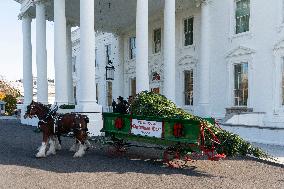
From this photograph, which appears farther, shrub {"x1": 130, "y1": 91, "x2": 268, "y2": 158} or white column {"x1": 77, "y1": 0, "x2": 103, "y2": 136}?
white column {"x1": 77, "y1": 0, "x2": 103, "y2": 136}

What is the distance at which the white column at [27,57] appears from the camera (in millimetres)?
22656

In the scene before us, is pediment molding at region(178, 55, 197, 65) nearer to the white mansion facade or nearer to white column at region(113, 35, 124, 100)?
the white mansion facade

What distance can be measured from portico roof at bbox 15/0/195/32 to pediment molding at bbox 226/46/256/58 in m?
4.15

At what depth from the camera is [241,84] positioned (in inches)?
679

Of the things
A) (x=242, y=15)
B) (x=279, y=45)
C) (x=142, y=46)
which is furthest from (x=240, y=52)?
(x=142, y=46)

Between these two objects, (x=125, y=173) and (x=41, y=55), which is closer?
(x=125, y=173)

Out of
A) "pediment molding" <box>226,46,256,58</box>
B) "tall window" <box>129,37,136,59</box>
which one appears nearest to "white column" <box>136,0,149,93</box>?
"pediment molding" <box>226,46,256,58</box>

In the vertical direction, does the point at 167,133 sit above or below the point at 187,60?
below

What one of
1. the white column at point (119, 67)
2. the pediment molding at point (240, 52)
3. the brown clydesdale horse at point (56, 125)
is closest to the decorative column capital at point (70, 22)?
the white column at point (119, 67)

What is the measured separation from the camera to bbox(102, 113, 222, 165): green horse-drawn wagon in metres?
7.71

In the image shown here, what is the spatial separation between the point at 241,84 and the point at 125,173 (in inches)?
456

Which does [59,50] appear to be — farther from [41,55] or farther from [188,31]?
[188,31]

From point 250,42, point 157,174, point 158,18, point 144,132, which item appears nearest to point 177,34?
point 158,18

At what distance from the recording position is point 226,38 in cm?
1783
